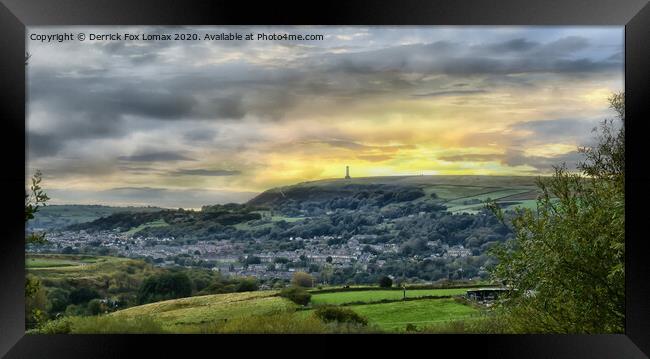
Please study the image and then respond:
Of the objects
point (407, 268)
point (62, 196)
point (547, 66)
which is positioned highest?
point (547, 66)

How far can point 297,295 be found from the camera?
703 cm

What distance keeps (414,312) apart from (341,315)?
893 mm

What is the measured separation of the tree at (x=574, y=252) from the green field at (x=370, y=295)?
706 mm

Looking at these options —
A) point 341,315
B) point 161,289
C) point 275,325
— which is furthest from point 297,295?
point 161,289

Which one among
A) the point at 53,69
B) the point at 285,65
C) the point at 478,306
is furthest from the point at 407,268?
the point at 53,69

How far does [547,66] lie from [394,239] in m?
2.56

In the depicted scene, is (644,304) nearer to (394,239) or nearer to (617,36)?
(394,239)

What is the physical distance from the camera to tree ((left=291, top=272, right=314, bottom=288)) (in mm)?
7078

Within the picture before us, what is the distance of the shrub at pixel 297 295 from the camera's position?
22.9 ft

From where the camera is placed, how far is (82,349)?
4.66 meters

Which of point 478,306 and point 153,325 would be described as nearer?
point 153,325

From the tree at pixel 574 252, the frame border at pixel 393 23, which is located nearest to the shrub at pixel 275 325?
the tree at pixel 574 252

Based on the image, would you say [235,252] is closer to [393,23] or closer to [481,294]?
[481,294]

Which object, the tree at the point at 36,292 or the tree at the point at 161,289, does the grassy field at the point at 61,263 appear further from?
the tree at the point at 161,289
